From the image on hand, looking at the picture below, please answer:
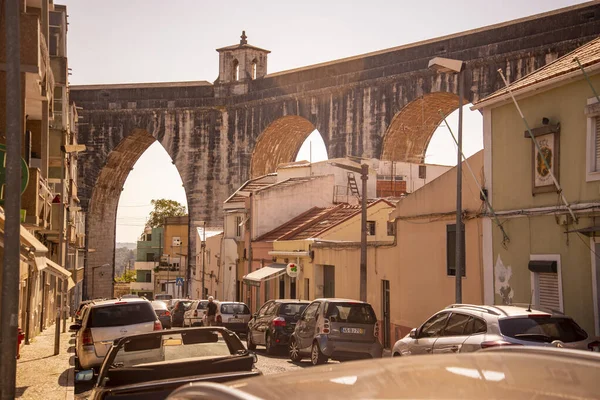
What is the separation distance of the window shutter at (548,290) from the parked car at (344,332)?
3.85 meters

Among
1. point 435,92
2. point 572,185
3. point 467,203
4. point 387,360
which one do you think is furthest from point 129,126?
point 387,360

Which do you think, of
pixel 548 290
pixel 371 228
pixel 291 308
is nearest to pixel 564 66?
pixel 548 290

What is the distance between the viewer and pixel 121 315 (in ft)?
53.5

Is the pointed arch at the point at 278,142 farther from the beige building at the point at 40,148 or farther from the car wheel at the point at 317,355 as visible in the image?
the car wheel at the point at 317,355

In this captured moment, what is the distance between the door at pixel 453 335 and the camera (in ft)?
38.2

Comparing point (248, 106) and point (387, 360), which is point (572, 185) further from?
point (248, 106)

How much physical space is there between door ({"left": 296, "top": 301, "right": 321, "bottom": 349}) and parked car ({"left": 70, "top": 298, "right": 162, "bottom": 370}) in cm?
414

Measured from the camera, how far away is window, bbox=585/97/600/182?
14.9 m

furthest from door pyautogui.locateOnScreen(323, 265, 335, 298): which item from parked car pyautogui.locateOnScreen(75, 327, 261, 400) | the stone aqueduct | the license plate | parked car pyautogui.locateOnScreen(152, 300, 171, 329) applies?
parked car pyautogui.locateOnScreen(75, 327, 261, 400)

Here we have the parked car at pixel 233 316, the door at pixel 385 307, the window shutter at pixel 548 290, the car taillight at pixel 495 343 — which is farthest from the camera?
the parked car at pixel 233 316

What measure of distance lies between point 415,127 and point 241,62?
1594cm

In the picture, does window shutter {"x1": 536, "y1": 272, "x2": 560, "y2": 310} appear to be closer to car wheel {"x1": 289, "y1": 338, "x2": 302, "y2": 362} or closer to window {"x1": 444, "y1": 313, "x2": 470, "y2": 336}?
window {"x1": 444, "y1": 313, "x2": 470, "y2": 336}

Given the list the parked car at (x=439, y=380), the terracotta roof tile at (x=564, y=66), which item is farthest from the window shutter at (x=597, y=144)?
the parked car at (x=439, y=380)

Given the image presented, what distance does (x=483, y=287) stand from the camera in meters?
18.8
